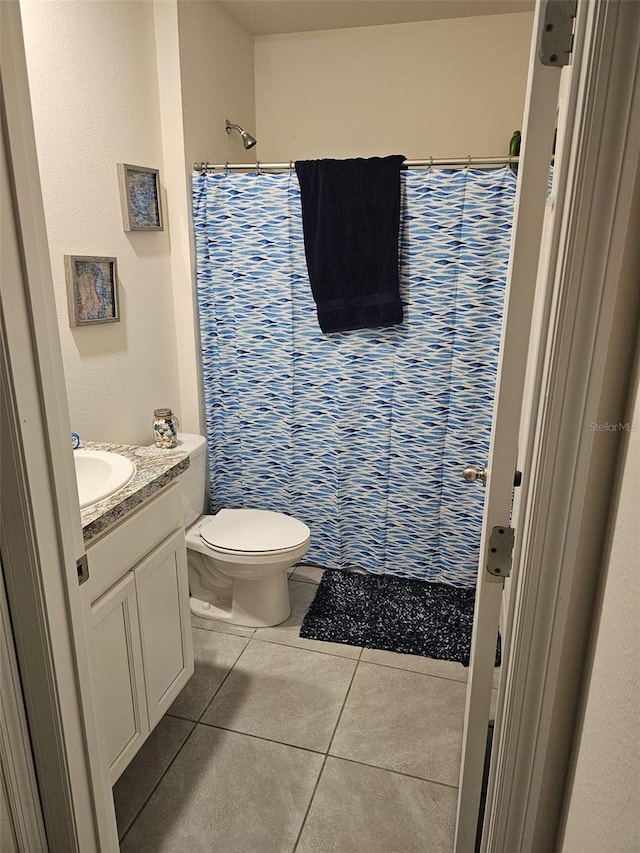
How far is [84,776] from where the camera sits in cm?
113

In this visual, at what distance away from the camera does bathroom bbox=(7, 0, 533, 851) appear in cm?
176

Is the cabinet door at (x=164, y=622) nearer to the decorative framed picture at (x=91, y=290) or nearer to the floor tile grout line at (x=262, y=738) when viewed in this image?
the floor tile grout line at (x=262, y=738)

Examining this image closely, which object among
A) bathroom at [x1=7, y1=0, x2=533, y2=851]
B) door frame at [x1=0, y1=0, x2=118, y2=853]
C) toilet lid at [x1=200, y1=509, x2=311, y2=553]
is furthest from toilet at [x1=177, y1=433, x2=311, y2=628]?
door frame at [x1=0, y1=0, x2=118, y2=853]

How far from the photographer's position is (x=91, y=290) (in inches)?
81.0

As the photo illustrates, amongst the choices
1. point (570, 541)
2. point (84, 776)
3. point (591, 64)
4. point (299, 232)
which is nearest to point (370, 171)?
point (299, 232)

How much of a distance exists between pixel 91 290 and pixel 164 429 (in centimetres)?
60

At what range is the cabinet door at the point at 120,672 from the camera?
4.65ft

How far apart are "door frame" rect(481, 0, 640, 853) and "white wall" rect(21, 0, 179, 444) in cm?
163

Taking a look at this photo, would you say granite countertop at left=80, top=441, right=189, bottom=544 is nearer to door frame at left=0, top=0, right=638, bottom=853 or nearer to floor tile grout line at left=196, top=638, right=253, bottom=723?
door frame at left=0, top=0, right=638, bottom=853

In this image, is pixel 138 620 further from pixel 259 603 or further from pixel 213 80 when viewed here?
pixel 213 80

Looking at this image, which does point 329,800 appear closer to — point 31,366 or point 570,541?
point 570,541

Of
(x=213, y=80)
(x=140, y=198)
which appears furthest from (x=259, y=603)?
(x=213, y=80)

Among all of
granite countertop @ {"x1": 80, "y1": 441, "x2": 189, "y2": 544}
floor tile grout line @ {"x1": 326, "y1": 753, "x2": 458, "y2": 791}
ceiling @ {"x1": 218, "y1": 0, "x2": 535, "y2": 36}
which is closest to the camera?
granite countertop @ {"x1": 80, "y1": 441, "x2": 189, "y2": 544}

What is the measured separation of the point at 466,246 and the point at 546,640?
1783 mm
